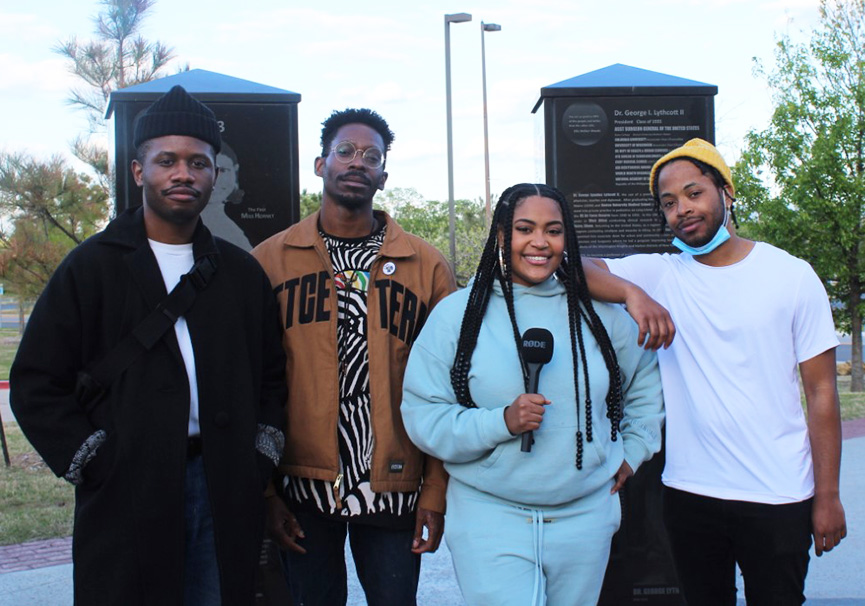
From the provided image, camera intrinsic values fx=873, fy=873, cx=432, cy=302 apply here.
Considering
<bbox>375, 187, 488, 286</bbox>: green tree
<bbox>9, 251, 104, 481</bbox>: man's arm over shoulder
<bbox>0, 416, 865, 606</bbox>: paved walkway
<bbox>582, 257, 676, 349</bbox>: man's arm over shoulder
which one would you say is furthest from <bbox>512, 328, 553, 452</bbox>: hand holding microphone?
<bbox>375, 187, 488, 286</bbox>: green tree

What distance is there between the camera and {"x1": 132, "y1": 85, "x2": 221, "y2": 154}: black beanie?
9.29ft

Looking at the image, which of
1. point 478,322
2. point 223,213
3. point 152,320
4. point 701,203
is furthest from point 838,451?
point 223,213

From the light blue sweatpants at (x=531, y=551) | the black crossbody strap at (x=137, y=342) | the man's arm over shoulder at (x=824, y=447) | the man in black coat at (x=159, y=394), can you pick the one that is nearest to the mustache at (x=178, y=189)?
the man in black coat at (x=159, y=394)

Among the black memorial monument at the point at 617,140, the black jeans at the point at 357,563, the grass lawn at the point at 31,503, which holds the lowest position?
the grass lawn at the point at 31,503

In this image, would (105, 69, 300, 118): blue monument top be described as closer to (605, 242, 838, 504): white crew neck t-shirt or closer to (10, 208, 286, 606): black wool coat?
(10, 208, 286, 606): black wool coat

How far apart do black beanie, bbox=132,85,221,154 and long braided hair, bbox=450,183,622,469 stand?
1.01 m

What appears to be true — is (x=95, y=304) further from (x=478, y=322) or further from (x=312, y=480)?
(x=478, y=322)

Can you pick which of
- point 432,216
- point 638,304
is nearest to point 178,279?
point 638,304

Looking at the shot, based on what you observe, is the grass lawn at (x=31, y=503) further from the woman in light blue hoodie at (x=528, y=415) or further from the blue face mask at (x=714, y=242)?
the blue face mask at (x=714, y=242)

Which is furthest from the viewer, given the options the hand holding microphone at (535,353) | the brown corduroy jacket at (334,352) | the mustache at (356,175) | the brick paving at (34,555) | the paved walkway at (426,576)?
the brick paving at (34,555)

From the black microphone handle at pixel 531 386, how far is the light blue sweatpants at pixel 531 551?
24cm

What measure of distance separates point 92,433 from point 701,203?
213cm

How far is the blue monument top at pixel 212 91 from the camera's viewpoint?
4.04 m

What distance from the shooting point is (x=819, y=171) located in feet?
54.6
